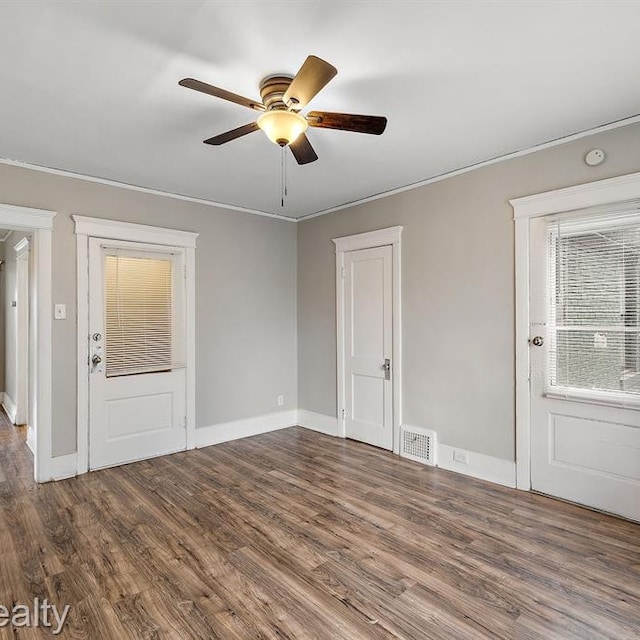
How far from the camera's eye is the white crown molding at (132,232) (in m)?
3.70

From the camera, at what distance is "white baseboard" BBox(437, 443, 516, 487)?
333cm

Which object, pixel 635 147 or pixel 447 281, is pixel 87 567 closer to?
pixel 447 281

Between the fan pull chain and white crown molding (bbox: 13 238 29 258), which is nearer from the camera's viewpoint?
the fan pull chain

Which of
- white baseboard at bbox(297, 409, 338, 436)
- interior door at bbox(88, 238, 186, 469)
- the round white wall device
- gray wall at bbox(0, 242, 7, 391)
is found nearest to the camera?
the round white wall device

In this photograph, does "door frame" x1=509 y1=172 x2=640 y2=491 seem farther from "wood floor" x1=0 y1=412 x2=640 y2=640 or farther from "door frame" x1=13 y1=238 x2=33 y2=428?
"door frame" x1=13 y1=238 x2=33 y2=428

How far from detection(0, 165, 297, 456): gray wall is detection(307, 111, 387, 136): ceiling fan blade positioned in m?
2.53

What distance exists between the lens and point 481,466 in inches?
138

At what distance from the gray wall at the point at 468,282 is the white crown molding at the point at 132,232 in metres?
1.90

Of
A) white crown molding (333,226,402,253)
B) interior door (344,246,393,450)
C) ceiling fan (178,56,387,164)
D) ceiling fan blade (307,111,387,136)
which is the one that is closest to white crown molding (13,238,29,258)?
white crown molding (333,226,402,253)

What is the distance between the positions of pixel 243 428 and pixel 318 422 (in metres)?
0.90

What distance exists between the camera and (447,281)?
3752 mm

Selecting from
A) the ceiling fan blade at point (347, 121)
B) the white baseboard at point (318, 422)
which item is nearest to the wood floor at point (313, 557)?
the white baseboard at point (318, 422)

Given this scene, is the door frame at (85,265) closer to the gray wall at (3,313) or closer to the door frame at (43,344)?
the door frame at (43,344)

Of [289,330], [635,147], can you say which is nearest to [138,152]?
[289,330]
